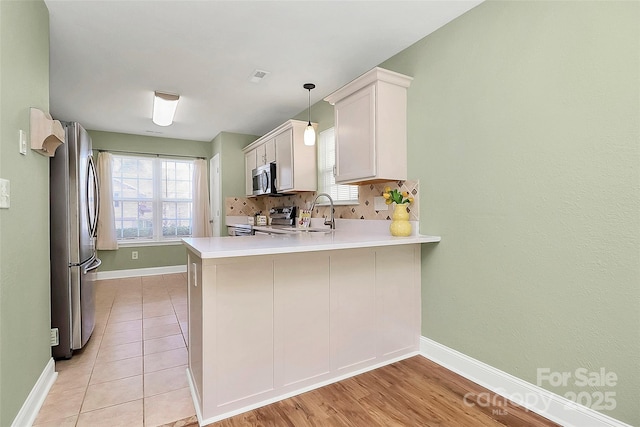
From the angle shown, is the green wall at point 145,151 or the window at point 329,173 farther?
the green wall at point 145,151

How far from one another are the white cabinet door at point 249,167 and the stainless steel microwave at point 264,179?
18cm

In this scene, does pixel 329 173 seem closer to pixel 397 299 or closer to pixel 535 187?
pixel 397 299

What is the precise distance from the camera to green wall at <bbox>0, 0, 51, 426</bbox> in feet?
4.68

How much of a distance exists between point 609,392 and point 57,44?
418cm

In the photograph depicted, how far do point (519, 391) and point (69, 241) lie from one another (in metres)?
3.17

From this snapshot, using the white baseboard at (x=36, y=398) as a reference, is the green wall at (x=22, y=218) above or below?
above

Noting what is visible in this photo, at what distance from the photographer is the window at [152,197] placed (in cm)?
541

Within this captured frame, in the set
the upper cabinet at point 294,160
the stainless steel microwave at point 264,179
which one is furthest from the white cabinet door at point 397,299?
the stainless steel microwave at point 264,179

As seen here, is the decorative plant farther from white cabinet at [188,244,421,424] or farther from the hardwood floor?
the hardwood floor

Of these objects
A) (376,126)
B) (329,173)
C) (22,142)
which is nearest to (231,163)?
(329,173)

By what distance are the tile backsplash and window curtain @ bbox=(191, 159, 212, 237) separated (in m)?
0.71

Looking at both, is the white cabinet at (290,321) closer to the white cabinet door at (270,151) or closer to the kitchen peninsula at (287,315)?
the kitchen peninsula at (287,315)

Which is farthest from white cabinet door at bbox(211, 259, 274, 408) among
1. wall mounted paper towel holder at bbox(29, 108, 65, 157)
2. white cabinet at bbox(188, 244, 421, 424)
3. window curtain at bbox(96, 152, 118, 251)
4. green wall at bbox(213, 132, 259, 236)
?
window curtain at bbox(96, 152, 118, 251)

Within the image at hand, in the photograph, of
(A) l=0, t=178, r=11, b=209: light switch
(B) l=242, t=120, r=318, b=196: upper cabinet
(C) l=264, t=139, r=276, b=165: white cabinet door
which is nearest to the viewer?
(A) l=0, t=178, r=11, b=209: light switch
